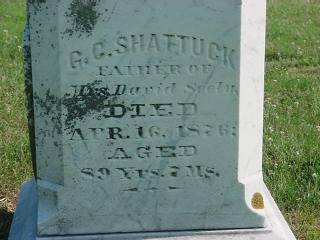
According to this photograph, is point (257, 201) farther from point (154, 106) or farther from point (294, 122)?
point (294, 122)

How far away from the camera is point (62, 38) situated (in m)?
3.58

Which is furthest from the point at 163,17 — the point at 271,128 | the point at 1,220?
the point at 271,128

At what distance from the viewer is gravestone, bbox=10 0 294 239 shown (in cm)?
358

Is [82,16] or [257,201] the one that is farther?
[257,201]

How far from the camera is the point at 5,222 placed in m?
4.94

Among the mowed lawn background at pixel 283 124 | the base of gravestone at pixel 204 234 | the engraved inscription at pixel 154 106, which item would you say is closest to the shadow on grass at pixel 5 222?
the mowed lawn background at pixel 283 124

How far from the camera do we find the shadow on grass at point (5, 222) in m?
4.73

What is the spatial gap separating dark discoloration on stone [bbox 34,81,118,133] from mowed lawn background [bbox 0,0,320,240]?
1350 mm

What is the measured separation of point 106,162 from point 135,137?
199 millimetres

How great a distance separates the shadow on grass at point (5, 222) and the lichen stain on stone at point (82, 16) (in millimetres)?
1743

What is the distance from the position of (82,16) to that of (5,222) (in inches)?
77.1

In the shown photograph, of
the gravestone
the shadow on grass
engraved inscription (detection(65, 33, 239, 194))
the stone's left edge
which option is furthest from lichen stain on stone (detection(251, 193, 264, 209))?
the shadow on grass

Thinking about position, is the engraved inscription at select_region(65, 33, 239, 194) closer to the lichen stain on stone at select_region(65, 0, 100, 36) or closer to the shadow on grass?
the lichen stain on stone at select_region(65, 0, 100, 36)

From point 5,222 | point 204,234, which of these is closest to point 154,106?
point 204,234
